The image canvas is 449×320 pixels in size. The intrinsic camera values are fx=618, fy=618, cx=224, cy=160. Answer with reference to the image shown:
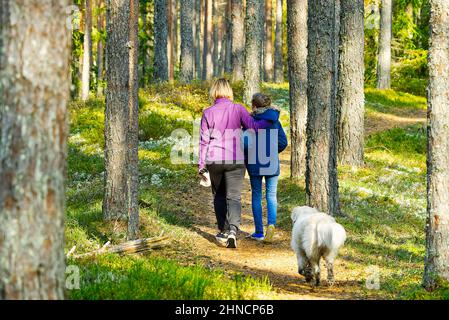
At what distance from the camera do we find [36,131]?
13.1 feet

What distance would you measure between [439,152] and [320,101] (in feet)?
11.9

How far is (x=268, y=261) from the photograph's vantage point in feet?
31.5

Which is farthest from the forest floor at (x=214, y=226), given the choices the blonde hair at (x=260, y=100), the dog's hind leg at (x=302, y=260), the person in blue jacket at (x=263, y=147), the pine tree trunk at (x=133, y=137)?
the blonde hair at (x=260, y=100)

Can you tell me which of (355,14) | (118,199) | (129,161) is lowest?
(118,199)

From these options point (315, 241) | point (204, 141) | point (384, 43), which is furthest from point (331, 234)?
point (384, 43)

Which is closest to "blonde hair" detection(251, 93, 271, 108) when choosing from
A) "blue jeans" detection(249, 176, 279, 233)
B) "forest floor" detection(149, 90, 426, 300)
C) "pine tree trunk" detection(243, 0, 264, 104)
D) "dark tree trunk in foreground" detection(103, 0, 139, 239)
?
"blue jeans" detection(249, 176, 279, 233)

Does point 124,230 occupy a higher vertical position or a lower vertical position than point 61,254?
lower

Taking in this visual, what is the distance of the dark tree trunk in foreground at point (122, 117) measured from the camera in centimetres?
993

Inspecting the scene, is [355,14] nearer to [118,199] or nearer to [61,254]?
[118,199]

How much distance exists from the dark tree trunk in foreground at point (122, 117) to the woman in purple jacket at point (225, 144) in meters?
1.22
